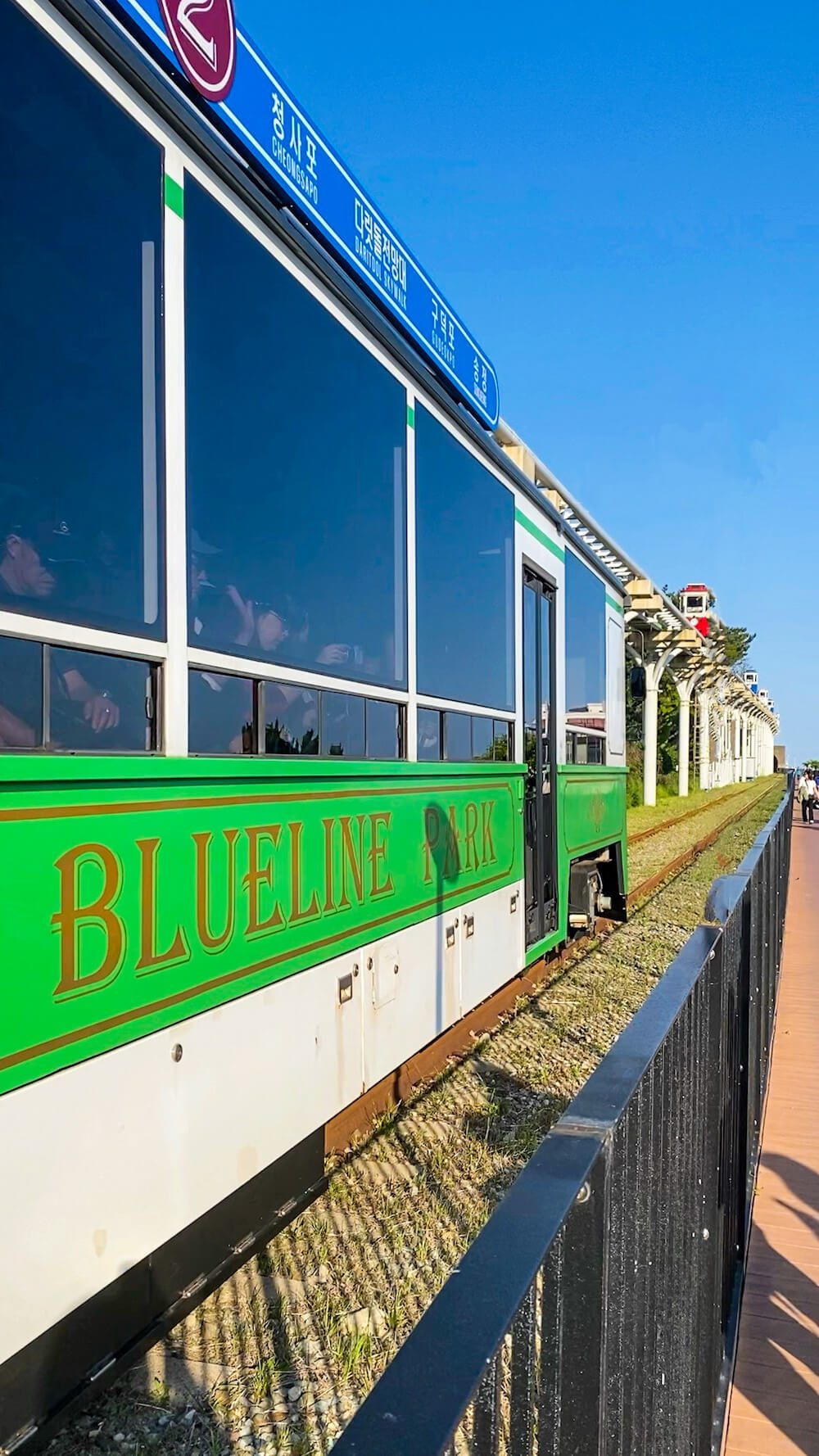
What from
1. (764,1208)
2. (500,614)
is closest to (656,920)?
(500,614)

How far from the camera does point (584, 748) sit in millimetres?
8547

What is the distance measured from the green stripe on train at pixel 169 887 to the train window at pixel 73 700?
11 cm

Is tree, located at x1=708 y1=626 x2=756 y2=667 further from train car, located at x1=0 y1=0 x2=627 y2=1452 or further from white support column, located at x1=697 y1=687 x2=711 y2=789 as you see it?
train car, located at x1=0 y1=0 x2=627 y2=1452

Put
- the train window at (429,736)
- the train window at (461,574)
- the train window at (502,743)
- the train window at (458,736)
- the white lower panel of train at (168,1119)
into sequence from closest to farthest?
1. the white lower panel of train at (168,1119)
2. the train window at (429,736)
3. the train window at (461,574)
4. the train window at (458,736)
5. the train window at (502,743)

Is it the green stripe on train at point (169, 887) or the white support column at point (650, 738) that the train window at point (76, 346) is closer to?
the green stripe on train at point (169, 887)

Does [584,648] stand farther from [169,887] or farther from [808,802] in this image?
[808,802]

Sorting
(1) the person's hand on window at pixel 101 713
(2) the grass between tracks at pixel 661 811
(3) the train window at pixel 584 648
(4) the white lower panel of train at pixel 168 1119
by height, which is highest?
(3) the train window at pixel 584 648

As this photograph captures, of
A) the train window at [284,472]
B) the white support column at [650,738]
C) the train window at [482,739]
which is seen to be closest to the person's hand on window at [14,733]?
the train window at [284,472]

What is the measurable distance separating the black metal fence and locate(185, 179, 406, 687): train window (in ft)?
5.28

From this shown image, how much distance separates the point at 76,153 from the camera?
2.67m

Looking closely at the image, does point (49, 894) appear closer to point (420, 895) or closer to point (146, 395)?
point (146, 395)

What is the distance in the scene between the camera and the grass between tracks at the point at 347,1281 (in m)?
2.71

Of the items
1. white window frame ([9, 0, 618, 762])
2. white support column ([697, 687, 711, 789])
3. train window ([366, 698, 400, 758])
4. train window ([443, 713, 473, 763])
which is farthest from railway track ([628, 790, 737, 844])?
white window frame ([9, 0, 618, 762])

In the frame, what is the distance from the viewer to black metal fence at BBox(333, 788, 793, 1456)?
2.65ft
